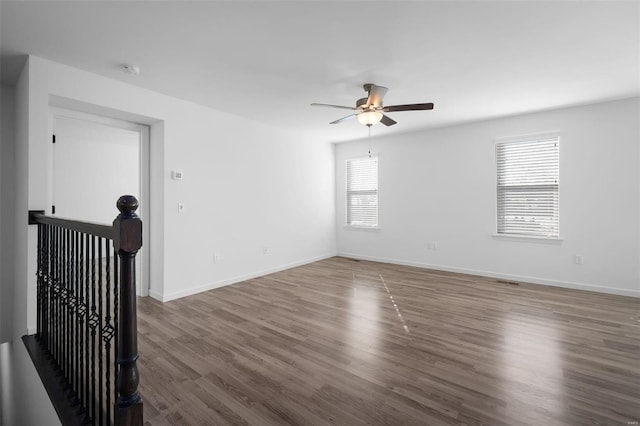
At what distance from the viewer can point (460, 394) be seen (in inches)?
74.5

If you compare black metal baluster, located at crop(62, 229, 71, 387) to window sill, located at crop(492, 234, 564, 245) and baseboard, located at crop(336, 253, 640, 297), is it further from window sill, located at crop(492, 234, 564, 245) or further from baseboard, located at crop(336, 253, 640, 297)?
window sill, located at crop(492, 234, 564, 245)

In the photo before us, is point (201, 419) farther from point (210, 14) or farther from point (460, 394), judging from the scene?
point (210, 14)

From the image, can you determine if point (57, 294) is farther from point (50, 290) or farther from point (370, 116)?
point (370, 116)

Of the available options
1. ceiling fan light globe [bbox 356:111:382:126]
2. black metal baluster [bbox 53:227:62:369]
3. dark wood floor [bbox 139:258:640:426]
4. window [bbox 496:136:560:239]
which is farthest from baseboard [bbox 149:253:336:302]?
window [bbox 496:136:560:239]

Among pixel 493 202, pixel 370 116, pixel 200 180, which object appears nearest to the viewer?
pixel 370 116

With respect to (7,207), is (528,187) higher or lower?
higher

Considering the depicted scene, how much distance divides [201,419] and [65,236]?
1.47 metres

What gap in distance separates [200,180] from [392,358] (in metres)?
3.21

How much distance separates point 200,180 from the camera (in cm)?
406

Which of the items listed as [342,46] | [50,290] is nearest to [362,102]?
[342,46]

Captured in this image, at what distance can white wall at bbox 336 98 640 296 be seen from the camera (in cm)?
391

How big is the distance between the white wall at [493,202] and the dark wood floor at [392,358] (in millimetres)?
614

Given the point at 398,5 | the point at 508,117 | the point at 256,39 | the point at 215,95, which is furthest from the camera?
the point at 508,117

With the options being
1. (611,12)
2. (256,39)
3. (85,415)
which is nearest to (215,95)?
(256,39)
